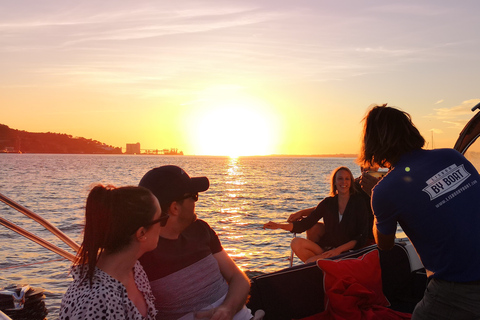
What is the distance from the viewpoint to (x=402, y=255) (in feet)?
16.3

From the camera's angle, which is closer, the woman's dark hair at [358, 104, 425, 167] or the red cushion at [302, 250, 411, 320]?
the woman's dark hair at [358, 104, 425, 167]

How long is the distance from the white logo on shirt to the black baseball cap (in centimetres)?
122

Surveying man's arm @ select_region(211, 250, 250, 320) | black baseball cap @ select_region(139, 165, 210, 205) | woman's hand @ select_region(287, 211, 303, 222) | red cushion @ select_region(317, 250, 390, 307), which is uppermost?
black baseball cap @ select_region(139, 165, 210, 205)

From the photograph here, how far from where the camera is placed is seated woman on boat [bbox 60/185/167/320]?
5.97ft

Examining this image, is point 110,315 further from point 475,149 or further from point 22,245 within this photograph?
point 22,245

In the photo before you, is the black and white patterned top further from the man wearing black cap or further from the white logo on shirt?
the white logo on shirt

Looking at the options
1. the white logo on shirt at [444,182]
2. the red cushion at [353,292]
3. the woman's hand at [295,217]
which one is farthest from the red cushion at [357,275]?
the white logo on shirt at [444,182]

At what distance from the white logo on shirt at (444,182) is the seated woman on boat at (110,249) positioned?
4.27ft

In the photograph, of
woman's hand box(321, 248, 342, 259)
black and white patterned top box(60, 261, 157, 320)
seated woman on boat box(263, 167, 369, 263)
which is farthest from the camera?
seated woman on boat box(263, 167, 369, 263)

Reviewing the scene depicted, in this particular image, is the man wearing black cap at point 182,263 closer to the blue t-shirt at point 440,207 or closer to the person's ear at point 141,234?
the person's ear at point 141,234

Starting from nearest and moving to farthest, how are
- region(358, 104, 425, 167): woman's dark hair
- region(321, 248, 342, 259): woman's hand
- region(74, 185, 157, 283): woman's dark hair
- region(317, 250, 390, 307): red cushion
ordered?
region(74, 185, 157, 283): woman's dark hair < region(358, 104, 425, 167): woman's dark hair < region(317, 250, 390, 307): red cushion < region(321, 248, 342, 259): woman's hand

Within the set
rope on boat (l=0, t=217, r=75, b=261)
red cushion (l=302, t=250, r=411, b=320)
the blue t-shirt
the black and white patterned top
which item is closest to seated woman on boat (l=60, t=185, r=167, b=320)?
the black and white patterned top

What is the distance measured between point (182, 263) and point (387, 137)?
1.31 meters

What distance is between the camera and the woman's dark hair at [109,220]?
1918 millimetres
